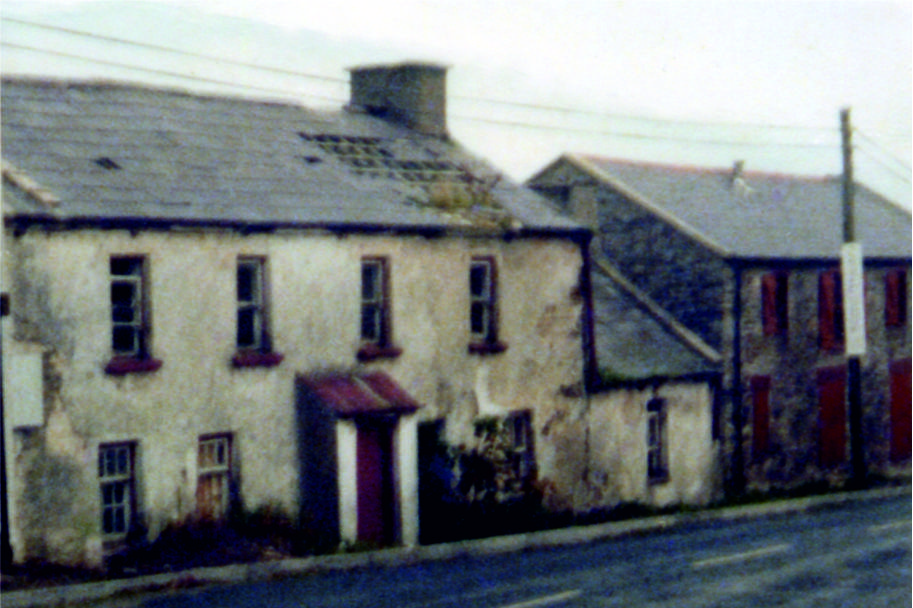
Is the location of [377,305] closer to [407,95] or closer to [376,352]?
[376,352]

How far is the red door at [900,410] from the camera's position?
1640 inches

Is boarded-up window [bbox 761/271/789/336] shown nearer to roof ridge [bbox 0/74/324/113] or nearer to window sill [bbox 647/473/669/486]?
window sill [bbox 647/473/669/486]

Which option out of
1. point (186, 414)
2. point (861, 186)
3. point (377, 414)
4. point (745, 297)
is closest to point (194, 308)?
point (186, 414)

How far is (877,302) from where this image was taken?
1622 inches

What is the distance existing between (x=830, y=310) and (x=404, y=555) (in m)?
18.9

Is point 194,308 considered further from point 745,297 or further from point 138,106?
point 745,297

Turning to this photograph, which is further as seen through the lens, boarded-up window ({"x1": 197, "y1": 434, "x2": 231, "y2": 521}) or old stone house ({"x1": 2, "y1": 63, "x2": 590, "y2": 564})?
boarded-up window ({"x1": 197, "y1": 434, "x2": 231, "y2": 521})

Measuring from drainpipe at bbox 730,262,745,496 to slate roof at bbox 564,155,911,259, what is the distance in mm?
860

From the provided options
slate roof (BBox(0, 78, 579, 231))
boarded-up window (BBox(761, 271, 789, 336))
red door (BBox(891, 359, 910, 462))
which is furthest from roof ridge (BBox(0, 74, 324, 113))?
red door (BBox(891, 359, 910, 462))

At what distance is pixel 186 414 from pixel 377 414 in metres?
3.44

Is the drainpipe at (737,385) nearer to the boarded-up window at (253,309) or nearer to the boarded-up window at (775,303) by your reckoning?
the boarded-up window at (775,303)

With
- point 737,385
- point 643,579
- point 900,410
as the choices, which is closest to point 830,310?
point 737,385

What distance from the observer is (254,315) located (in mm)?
25000

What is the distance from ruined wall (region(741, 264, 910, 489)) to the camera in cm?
3712
